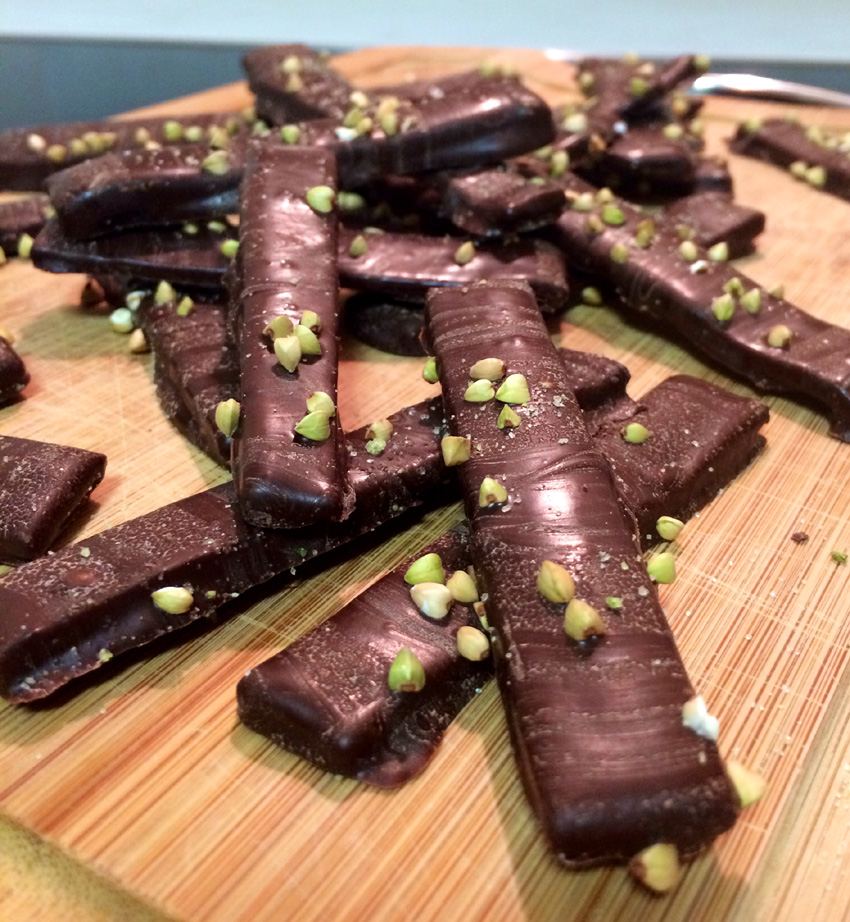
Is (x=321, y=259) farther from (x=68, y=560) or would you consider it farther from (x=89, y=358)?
(x=68, y=560)

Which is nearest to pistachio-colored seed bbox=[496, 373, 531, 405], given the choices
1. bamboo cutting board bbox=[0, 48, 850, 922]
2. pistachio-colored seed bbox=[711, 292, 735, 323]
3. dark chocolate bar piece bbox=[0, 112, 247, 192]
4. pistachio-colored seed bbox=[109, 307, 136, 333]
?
bamboo cutting board bbox=[0, 48, 850, 922]

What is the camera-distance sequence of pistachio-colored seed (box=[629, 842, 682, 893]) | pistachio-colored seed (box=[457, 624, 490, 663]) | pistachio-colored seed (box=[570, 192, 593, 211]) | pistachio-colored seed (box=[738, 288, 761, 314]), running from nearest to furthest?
1. pistachio-colored seed (box=[629, 842, 682, 893])
2. pistachio-colored seed (box=[457, 624, 490, 663])
3. pistachio-colored seed (box=[738, 288, 761, 314])
4. pistachio-colored seed (box=[570, 192, 593, 211])

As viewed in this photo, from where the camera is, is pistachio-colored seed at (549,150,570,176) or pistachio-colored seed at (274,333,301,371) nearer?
pistachio-colored seed at (274,333,301,371)

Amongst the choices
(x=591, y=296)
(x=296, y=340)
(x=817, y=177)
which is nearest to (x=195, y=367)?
(x=296, y=340)

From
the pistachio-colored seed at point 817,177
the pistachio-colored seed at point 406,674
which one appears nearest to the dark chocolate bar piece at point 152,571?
the pistachio-colored seed at point 406,674

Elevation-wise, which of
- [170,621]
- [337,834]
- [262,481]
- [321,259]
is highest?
[321,259]

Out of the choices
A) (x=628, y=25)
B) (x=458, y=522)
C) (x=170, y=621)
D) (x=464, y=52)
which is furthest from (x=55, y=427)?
(x=628, y=25)

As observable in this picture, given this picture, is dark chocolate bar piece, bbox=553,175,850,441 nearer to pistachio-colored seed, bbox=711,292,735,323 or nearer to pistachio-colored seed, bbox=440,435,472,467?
pistachio-colored seed, bbox=711,292,735,323
